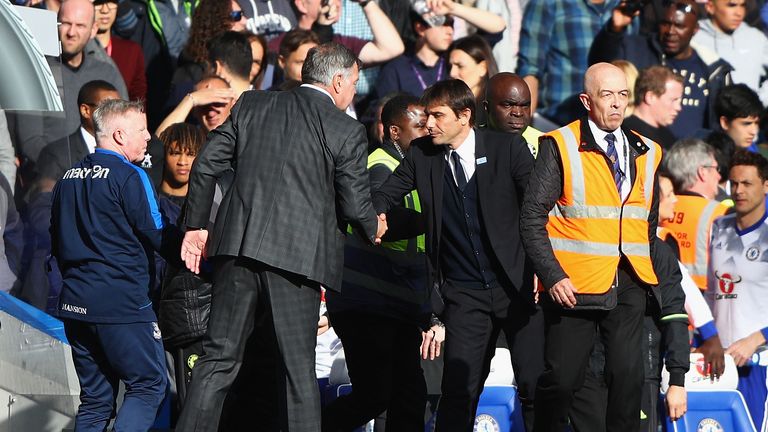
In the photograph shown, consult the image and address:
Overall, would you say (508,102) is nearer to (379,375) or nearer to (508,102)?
(508,102)

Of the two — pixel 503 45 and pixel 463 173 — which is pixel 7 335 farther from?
pixel 503 45

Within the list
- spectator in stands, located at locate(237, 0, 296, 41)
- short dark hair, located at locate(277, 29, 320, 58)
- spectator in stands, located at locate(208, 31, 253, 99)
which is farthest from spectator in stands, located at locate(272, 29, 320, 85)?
spectator in stands, located at locate(237, 0, 296, 41)

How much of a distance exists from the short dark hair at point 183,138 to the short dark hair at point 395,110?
1522mm

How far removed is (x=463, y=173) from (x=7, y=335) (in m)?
2.69

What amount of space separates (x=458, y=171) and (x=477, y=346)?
96 cm

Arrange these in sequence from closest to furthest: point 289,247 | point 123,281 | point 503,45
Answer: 1. point 289,247
2. point 123,281
3. point 503,45

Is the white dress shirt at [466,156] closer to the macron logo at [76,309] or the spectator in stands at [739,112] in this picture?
the macron logo at [76,309]

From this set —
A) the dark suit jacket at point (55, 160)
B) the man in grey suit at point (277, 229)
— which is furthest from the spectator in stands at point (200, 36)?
the man in grey suit at point (277, 229)

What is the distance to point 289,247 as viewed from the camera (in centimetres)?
649

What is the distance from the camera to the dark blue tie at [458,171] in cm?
719

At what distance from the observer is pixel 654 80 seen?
11.2 m

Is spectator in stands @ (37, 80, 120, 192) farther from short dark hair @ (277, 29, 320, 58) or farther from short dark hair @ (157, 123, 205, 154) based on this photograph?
short dark hair @ (277, 29, 320, 58)

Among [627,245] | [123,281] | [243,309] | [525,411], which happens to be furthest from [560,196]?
[123,281]

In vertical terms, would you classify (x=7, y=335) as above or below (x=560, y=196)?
below
